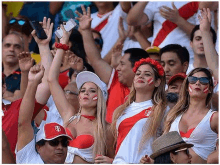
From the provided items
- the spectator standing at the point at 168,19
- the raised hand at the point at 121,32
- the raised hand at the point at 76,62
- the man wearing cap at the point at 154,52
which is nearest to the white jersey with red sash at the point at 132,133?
the raised hand at the point at 76,62

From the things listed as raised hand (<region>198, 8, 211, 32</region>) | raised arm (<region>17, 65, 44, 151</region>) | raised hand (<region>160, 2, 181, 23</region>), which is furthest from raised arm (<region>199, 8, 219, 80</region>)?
raised arm (<region>17, 65, 44, 151</region>)

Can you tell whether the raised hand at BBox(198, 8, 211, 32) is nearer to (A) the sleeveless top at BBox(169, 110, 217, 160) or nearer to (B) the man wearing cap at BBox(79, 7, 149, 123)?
(B) the man wearing cap at BBox(79, 7, 149, 123)

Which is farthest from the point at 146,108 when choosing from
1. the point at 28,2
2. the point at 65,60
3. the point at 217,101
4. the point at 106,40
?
the point at 28,2

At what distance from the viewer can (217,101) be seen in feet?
27.3

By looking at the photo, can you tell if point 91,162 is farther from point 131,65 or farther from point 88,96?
point 131,65

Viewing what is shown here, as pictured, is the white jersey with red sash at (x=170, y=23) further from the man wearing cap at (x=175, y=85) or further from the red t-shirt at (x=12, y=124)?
the red t-shirt at (x=12, y=124)

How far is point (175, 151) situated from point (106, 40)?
5.27 m

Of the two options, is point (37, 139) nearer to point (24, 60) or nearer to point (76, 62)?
point (24, 60)

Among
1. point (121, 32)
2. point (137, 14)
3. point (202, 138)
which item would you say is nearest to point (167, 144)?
point (202, 138)

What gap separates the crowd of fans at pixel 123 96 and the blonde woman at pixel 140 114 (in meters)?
0.01

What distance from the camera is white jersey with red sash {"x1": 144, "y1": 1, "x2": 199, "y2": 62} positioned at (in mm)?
10164

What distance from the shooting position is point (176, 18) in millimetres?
9977

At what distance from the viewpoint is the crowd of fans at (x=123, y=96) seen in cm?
737

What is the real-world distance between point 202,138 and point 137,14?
3214 millimetres
